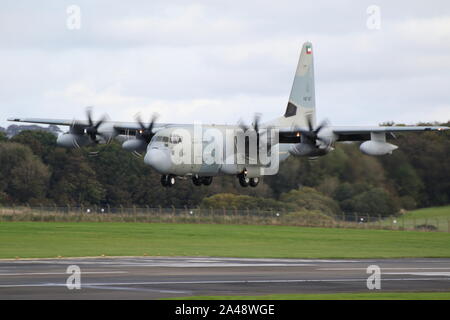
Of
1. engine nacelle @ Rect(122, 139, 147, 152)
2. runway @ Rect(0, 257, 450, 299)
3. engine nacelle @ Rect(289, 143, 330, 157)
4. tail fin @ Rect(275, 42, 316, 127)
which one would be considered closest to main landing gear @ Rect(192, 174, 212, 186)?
engine nacelle @ Rect(122, 139, 147, 152)

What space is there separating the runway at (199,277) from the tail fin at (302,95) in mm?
16519

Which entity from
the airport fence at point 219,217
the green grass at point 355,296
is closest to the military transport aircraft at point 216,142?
the airport fence at point 219,217

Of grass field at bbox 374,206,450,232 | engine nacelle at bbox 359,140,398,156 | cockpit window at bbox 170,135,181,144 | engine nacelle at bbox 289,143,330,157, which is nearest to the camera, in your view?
cockpit window at bbox 170,135,181,144

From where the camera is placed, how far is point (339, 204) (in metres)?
81.1

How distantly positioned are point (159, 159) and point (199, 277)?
1499cm

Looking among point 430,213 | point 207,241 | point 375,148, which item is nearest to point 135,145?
point 207,241

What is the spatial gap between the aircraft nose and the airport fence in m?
30.6

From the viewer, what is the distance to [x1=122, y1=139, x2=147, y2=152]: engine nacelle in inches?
2151

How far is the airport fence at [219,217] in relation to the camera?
76.4m

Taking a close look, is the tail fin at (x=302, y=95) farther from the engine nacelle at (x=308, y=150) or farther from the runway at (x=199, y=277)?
the runway at (x=199, y=277)

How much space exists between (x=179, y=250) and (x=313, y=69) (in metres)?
18.4

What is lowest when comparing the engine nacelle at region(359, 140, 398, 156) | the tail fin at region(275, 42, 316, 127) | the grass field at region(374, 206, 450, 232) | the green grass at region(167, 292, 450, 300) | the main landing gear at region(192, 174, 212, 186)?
the green grass at region(167, 292, 450, 300)

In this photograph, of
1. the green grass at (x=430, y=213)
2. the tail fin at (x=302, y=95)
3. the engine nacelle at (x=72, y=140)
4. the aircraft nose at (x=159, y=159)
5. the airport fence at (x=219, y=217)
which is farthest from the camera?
the airport fence at (x=219, y=217)

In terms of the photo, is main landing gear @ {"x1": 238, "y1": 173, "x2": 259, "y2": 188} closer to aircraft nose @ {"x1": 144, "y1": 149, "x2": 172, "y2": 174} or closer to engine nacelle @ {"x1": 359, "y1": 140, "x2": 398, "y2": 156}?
aircraft nose @ {"x1": 144, "y1": 149, "x2": 172, "y2": 174}
